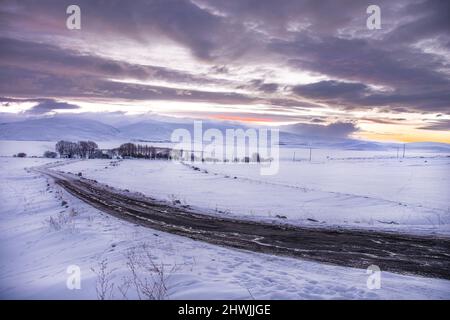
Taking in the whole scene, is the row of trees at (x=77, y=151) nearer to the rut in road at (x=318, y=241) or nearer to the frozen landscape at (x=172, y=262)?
the frozen landscape at (x=172, y=262)

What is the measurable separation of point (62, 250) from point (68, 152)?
13961 cm

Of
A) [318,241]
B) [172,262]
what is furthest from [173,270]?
[318,241]

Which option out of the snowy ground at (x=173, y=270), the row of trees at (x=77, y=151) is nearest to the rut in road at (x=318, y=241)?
the snowy ground at (x=173, y=270)

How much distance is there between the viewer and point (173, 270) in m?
9.55

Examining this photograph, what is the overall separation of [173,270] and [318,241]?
759cm

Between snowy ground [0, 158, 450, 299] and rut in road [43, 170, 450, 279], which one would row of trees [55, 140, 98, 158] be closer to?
rut in road [43, 170, 450, 279]

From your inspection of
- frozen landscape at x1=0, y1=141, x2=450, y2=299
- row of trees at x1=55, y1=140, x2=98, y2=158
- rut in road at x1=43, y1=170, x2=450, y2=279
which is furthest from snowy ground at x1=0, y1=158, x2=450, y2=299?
row of trees at x1=55, y1=140, x2=98, y2=158

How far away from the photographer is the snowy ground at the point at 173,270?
812 cm

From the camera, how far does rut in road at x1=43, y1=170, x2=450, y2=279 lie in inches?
468

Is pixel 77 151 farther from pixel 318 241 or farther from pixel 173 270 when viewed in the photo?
pixel 173 270

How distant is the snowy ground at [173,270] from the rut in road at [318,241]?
3.63ft

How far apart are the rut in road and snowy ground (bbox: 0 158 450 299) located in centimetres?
111
